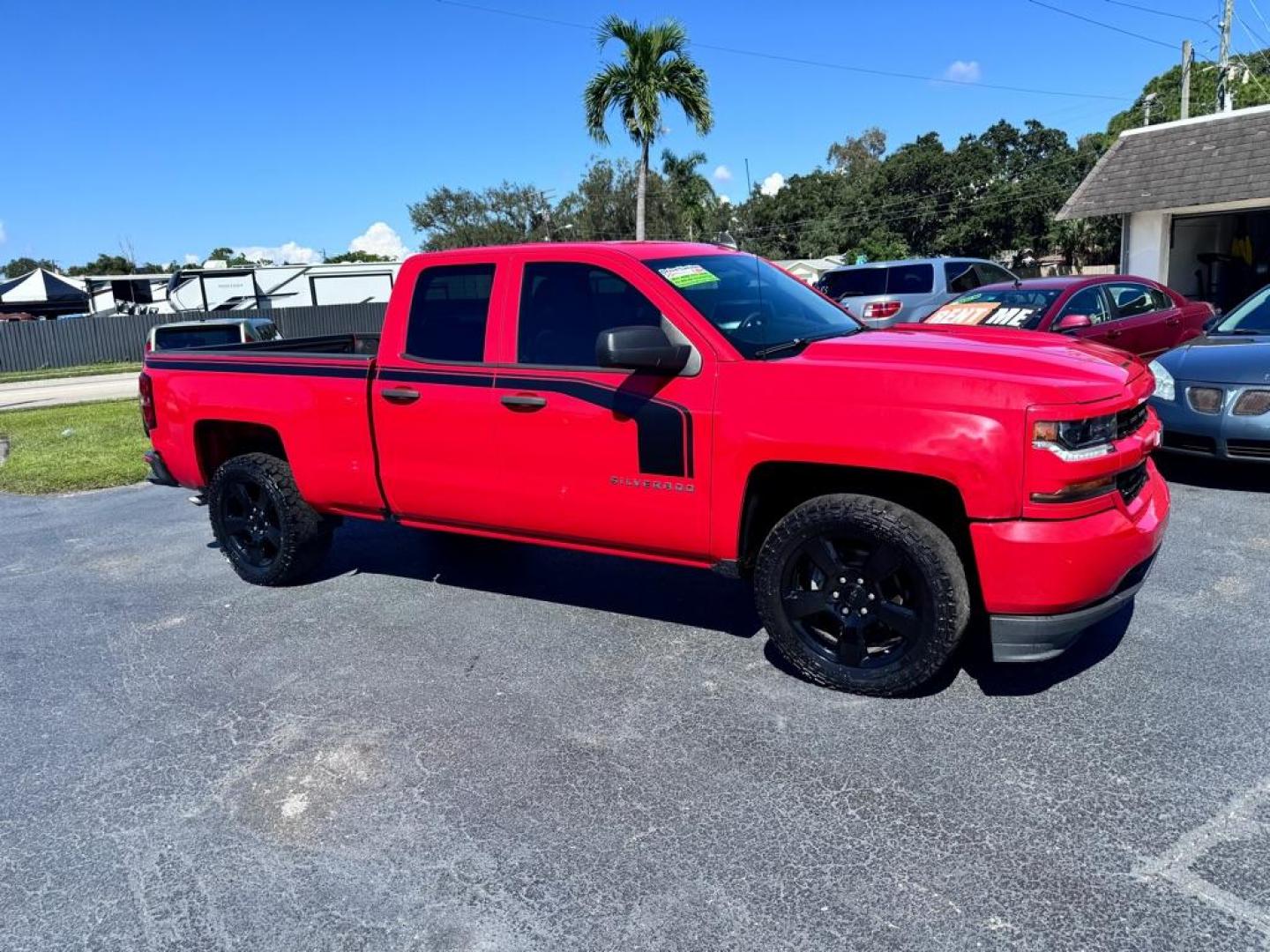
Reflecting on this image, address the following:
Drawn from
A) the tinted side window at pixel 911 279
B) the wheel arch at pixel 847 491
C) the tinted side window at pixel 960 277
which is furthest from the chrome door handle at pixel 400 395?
the tinted side window at pixel 960 277

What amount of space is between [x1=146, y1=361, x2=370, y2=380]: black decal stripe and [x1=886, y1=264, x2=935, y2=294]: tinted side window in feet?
37.9

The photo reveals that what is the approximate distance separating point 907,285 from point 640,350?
12.2 meters

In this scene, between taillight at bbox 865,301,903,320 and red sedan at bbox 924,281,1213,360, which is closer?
red sedan at bbox 924,281,1213,360

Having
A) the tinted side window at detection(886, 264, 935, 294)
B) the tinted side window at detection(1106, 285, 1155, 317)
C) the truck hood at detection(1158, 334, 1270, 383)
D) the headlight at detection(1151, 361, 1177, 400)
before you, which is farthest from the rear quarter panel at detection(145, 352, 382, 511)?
the tinted side window at detection(886, 264, 935, 294)

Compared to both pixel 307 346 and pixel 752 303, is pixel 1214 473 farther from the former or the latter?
pixel 307 346

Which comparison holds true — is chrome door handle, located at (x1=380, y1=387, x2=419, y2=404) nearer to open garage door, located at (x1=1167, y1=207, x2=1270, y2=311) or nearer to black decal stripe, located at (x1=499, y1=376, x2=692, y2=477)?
black decal stripe, located at (x1=499, y1=376, x2=692, y2=477)

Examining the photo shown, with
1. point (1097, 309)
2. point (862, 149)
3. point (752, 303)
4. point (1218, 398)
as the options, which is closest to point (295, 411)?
point (752, 303)

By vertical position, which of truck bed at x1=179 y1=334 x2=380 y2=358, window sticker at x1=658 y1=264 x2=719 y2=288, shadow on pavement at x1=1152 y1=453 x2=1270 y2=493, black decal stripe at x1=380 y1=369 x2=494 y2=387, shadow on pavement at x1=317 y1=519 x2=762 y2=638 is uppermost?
window sticker at x1=658 y1=264 x2=719 y2=288

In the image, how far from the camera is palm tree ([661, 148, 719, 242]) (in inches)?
1838

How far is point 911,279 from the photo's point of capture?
14898mm

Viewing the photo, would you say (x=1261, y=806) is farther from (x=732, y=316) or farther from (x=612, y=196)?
(x=612, y=196)

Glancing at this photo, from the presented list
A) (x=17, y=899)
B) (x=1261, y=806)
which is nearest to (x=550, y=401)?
(x=17, y=899)

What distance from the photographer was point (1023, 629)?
3.50m

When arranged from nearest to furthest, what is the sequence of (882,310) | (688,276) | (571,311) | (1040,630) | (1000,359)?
(1040,630), (1000,359), (688,276), (571,311), (882,310)
